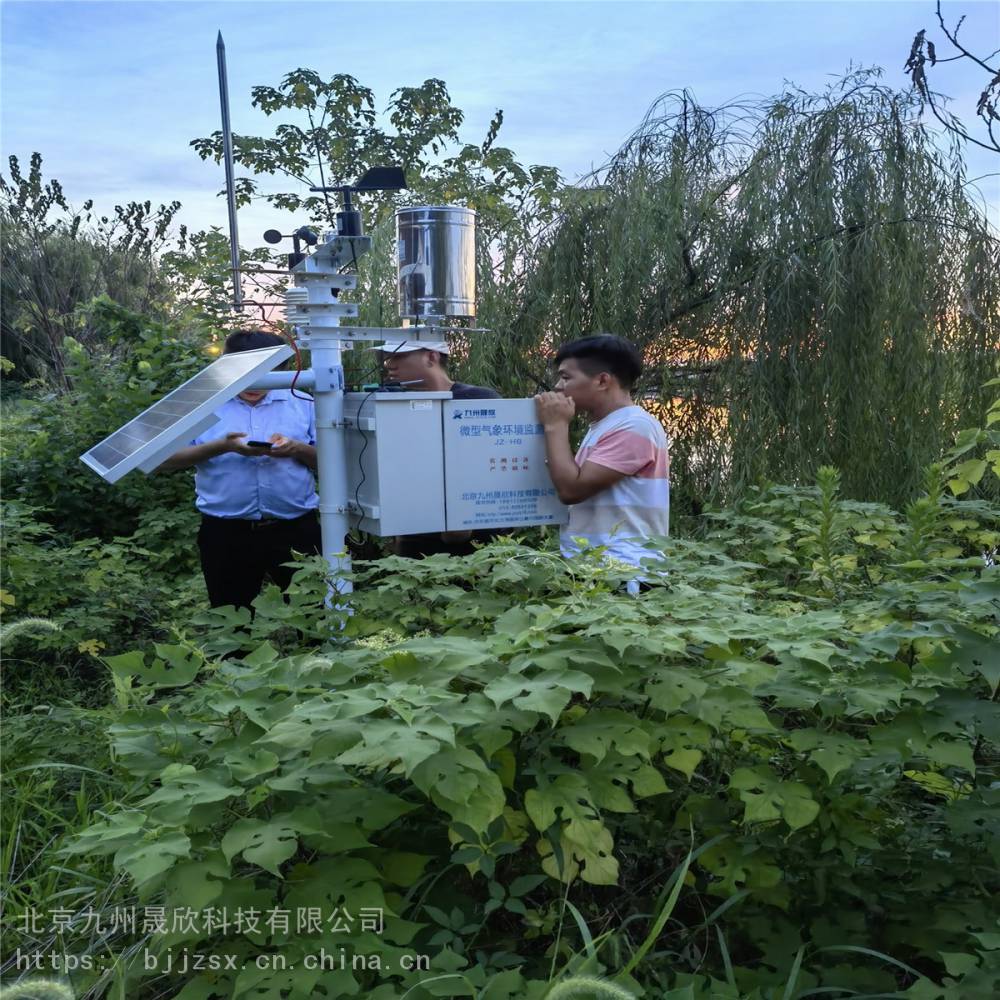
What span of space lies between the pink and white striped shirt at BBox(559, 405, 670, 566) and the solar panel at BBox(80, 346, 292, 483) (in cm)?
102

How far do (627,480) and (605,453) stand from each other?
122mm

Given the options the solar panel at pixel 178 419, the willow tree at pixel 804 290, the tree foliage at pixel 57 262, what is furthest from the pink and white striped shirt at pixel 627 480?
the tree foliage at pixel 57 262

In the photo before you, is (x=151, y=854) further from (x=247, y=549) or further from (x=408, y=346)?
(x=247, y=549)

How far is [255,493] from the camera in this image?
3922 mm

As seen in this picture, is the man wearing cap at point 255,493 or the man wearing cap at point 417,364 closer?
the man wearing cap at point 417,364

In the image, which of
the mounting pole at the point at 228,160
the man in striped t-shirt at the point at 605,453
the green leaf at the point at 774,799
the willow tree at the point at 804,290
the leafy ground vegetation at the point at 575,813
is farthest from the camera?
the mounting pole at the point at 228,160

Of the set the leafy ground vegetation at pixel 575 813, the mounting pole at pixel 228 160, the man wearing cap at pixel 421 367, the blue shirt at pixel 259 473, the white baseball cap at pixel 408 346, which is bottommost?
the leafy ground vegetation at pixel 575 813

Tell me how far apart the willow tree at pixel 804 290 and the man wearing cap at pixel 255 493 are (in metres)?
2.48

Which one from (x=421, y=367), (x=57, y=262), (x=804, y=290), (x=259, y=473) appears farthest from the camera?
(x=57, y=262)

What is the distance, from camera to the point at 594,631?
5.52ft

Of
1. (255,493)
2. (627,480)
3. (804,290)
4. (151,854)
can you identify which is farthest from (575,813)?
(804,290)

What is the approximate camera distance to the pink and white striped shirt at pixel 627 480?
303cm

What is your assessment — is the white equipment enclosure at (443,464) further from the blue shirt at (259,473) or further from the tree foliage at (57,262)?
the tree foliage at (57,262)

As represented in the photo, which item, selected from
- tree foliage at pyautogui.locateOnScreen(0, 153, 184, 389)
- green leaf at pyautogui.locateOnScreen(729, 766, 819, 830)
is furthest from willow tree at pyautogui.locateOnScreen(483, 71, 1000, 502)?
tree foliage at pyautogui.locateOnScreen(0, 153, 184, 389)
